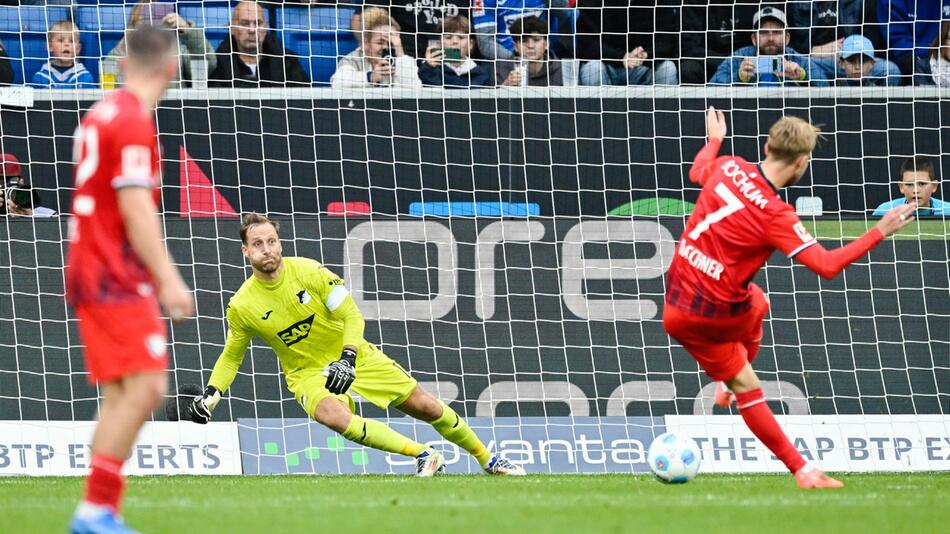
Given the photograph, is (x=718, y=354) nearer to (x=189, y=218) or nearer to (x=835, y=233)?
(x=835, y=233)

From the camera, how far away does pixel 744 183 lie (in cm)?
700

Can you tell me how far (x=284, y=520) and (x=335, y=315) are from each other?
3663mm

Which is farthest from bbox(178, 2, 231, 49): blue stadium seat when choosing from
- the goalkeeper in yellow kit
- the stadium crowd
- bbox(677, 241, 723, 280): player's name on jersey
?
bbox(677, 241, 723, 280): player's name on jersey

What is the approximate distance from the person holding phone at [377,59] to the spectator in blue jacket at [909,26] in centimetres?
410

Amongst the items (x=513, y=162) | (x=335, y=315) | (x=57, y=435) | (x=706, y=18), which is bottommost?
(x=57, y=435)

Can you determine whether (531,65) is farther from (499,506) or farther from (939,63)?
(499,506)

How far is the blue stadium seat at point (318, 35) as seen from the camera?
1184 cm

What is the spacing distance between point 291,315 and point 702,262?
320 centimetres

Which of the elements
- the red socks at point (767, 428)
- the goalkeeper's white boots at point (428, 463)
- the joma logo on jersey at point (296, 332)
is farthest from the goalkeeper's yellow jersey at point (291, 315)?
the red socks at point (767, 428)

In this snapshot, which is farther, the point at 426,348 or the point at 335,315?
the point at 426,348

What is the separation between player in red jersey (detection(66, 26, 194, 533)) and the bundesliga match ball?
3656 millimetres

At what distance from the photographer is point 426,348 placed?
10.3 m

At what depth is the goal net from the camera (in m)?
10.1

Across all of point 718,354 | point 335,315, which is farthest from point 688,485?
point 335,315
